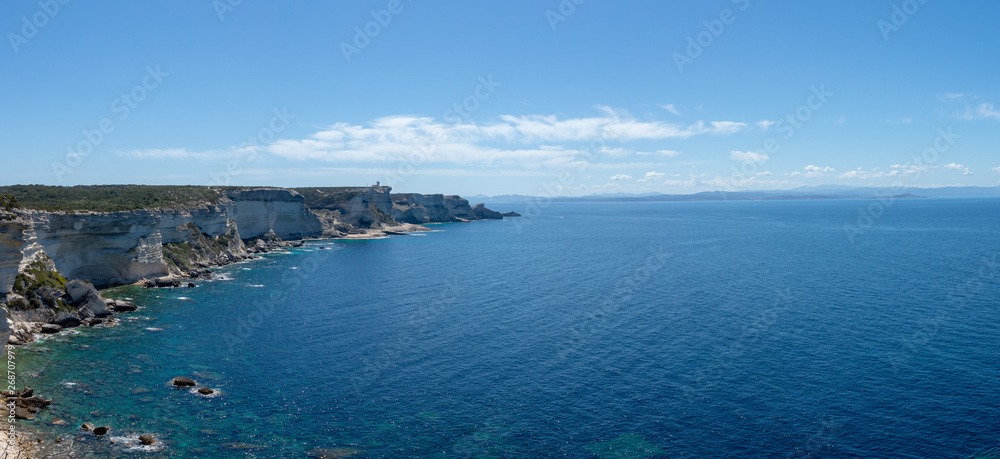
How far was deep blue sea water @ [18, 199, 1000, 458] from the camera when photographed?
105 ft

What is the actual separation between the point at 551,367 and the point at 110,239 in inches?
2304

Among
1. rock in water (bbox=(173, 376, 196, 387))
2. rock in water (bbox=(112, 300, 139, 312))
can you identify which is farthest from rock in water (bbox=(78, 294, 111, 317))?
rock in water (bbox=(173, 376, 196, 387))

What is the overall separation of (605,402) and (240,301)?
4858 centimetres

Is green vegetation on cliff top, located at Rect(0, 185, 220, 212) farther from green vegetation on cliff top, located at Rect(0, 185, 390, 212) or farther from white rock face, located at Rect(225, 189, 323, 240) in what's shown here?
white rock face, located at Rect(225, 189, 323, 240)

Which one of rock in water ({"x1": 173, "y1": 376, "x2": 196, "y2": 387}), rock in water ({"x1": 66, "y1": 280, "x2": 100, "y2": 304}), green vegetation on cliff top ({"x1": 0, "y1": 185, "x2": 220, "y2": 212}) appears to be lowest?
rock in water ({"x1": 173, "y1": 376, "x2": 196, "y2": 387})

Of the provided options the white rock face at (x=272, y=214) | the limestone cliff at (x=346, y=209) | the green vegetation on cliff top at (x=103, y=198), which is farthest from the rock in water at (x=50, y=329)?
the limestone cliff at (x=346, y=209)

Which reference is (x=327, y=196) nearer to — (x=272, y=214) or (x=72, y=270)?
(x=272, y=214)

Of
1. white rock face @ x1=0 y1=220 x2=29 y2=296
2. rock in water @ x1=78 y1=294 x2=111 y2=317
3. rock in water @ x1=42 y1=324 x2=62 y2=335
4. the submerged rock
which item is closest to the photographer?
the submerged rock

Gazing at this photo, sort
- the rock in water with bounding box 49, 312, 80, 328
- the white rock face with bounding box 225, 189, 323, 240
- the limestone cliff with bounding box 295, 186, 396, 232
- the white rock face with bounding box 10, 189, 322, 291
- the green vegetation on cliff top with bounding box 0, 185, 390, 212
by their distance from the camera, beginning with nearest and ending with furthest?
the rock in water with bounding box 49, 312, 80, 328, the white rock face with bounding box 10, 189, 322, 291, the green vegetation on cliff top with bounding box 0, 185, 390, 212, the white rock face with bounding box 225, 189, 323, 240, the limestone cliff with bounding box 295, 186, 396, 232

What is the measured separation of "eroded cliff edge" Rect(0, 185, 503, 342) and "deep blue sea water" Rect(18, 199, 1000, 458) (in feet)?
16.5

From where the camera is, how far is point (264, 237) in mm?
124625

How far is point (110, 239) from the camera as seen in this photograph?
70.1 meters

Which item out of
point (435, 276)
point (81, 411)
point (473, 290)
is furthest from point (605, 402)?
point (435, 276)

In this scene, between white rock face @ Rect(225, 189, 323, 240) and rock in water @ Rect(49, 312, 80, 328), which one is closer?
rock in water @ Rect(49, 312, 80, 328)
